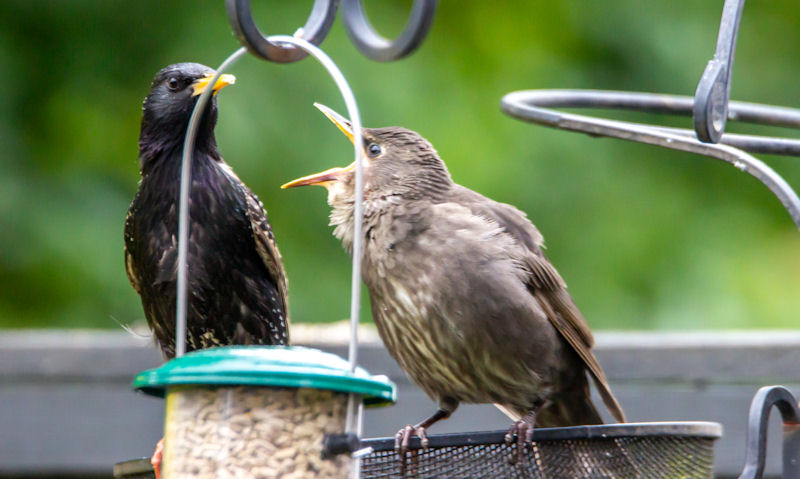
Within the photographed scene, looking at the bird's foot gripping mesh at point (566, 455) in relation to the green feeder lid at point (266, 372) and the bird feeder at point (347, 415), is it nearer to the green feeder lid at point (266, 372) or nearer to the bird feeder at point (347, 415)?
the bird feeder at point (347, 415)

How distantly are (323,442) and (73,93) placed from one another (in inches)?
176

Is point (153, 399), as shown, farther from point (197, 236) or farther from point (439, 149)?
point (439, 149)

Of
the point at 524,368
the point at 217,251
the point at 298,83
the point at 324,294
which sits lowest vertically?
the point at 324,294

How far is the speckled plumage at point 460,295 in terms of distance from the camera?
277cm

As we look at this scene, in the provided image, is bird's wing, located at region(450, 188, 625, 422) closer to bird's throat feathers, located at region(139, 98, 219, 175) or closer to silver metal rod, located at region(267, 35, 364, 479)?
bird's throat feathers, located at region(139, 98, 219, 175)

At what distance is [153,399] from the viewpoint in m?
3.86

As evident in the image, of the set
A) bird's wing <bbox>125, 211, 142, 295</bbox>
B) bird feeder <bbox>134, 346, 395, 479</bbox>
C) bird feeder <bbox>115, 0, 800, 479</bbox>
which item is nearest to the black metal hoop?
bird feeder <bbox>115, 0, 800, 479</bbox>

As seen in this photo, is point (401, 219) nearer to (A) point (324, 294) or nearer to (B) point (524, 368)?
(B) point (524, 368)

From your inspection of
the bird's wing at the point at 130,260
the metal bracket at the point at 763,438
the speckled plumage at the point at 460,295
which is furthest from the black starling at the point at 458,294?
the metal bracket at the point at 763,438

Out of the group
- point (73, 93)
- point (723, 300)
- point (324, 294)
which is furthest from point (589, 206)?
point (73, 93)

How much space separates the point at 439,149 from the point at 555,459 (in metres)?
3.12

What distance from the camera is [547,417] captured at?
3.11m

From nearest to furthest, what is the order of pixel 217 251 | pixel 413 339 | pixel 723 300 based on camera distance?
pixel 413 339 → pixel 217 251 → pixel 723 300

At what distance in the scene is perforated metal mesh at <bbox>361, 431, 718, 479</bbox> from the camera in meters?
2.08
